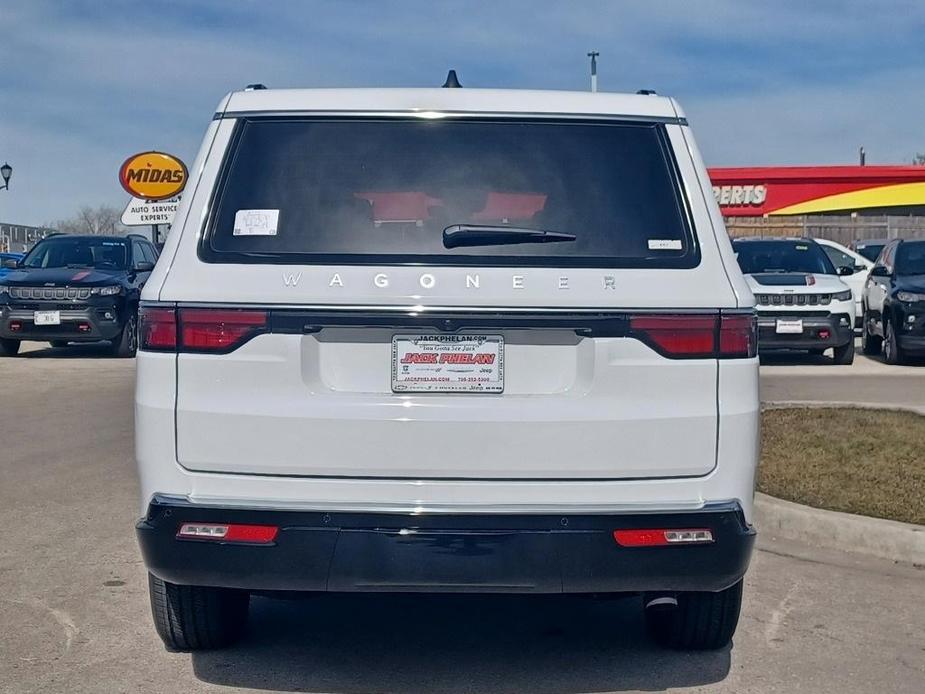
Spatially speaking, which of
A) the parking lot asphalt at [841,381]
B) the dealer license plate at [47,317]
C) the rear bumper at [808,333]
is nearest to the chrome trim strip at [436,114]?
the parking lot asphalt at [841,381]

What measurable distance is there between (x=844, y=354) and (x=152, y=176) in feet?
43.1

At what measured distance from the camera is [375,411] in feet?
12.0

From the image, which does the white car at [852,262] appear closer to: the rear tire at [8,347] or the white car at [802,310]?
the white car at [802,310]

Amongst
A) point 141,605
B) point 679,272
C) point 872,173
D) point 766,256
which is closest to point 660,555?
point 679,272

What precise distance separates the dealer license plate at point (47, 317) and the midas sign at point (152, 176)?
631 centimetres

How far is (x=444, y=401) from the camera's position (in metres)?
3.69

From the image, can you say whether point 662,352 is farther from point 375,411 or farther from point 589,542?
point 375,411

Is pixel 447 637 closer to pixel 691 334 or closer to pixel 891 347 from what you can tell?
pixel 691 334

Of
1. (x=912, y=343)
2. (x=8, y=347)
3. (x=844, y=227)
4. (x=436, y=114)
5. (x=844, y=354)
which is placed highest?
(x=844, y=227)

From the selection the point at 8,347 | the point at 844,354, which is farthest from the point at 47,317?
the point at 844,354

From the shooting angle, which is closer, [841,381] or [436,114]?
[436,114]

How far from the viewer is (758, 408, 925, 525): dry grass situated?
6734 millimetres

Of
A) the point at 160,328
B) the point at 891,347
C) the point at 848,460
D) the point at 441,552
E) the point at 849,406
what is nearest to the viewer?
the point at 441,552

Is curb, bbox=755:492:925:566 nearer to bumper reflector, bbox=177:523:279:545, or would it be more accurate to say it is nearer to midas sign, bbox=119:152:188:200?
bumper reflector, bbox=177:523:279:545
